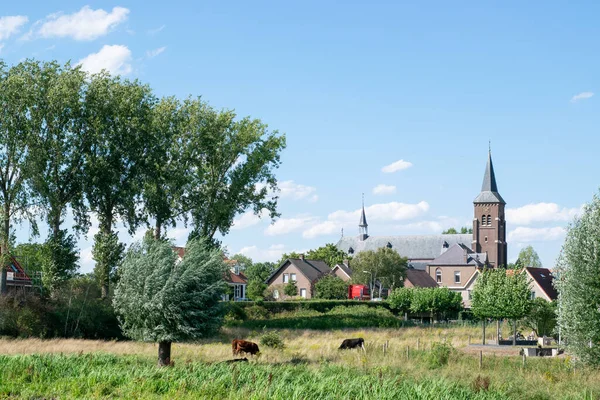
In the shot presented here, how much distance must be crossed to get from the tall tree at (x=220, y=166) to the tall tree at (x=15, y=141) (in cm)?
1257

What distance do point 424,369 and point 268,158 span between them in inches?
1242

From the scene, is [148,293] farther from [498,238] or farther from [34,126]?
[498,238]

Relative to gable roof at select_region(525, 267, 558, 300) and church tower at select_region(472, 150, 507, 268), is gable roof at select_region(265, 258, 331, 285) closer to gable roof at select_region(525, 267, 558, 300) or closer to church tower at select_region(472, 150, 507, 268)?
church tower at select_region(472, 150, 507, 268)

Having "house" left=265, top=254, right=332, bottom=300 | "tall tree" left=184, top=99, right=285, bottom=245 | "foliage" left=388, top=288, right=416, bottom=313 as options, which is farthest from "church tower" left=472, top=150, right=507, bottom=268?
"tall tree" left=184, top=99, right=285, bottom=245

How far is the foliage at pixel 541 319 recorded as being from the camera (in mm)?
44312

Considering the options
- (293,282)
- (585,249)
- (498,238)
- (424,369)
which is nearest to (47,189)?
(424,369)

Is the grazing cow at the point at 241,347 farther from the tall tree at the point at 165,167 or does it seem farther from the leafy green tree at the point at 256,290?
the leafy green tree at the point at 256,290

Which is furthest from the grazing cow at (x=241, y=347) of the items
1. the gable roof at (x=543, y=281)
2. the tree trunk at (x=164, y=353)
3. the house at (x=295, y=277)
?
the house at (x=295, y=277)

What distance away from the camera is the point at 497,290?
142ft

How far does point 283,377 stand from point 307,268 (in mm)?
82831

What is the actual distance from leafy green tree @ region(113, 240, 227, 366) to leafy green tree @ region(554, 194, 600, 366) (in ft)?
39.1

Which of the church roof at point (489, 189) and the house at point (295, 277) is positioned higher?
the church roof at point (489, 189)

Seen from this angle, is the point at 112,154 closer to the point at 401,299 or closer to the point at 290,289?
the point at 401,299

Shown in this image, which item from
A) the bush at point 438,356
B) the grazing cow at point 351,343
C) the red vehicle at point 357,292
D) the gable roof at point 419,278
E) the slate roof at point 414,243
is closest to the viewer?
the bush at point 438,356
